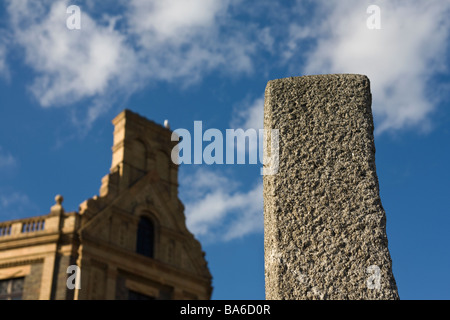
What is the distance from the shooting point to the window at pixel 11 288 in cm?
2648

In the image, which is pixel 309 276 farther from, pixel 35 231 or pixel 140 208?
pixel 140 208

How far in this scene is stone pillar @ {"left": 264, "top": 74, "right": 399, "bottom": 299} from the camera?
3.92 metres

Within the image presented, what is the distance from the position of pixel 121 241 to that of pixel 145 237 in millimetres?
1593

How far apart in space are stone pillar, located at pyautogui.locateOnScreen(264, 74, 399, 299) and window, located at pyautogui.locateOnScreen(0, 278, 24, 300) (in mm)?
23821

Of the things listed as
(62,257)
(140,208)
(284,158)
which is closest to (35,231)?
(62,257)

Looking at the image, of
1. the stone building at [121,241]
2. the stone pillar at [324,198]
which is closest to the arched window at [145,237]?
the stone building at [121,241]

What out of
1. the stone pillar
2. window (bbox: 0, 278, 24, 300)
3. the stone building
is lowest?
the stone pillar

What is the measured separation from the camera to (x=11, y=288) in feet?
87.6

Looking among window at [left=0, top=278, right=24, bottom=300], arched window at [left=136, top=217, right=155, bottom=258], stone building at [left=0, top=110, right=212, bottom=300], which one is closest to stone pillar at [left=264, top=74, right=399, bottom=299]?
stone building at [left=0, top=110, right=212, bottom=300]

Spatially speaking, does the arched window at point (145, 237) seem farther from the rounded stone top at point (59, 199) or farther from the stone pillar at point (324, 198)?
the stone pillar at point (324, 198)

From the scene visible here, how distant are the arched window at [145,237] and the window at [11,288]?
4.87 m

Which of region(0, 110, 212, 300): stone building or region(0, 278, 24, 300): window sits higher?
region(0, 110, 212, 300): stone building

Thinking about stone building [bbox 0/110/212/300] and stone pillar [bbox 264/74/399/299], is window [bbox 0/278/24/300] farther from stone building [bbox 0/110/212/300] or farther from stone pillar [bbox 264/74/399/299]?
stone pillar [bbox 264/74/399/299]
